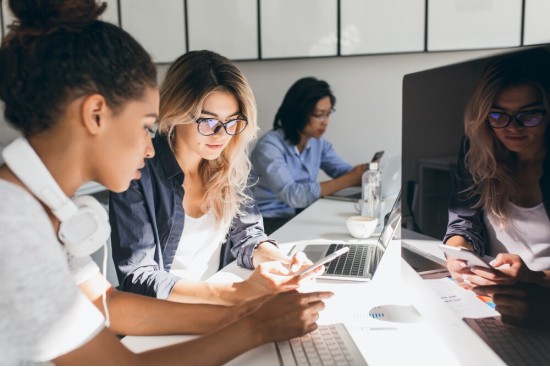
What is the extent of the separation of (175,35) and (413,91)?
287 centimetres

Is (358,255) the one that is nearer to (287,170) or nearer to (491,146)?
(491,146)

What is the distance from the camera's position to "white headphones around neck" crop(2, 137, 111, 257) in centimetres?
72

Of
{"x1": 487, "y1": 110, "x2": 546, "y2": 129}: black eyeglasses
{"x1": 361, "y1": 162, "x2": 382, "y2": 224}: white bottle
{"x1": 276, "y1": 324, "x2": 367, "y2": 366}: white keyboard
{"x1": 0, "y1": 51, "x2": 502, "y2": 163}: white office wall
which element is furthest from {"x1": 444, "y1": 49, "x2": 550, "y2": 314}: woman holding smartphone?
{"x1": 0, "y1": 51, "x2": 502, "y2": 163}: white office wall

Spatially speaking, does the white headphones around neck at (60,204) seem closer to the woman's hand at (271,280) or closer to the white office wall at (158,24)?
the woman's hand at (271,280)

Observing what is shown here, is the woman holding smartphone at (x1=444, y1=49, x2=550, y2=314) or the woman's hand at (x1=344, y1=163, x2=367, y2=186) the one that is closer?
the woman holding smartphone at (x1=444, y1=49, x2=550, y2=314)

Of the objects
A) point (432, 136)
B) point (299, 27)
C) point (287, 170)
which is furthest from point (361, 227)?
point (299, 27)

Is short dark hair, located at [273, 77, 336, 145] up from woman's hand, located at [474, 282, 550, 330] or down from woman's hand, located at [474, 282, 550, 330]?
up

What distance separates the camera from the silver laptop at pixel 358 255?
1.31 m

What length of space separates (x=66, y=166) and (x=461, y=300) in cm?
68

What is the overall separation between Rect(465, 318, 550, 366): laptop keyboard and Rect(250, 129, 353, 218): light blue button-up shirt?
1.80 metres

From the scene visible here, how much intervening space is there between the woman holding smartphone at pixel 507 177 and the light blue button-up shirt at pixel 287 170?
1.74 meters

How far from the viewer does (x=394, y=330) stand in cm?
97

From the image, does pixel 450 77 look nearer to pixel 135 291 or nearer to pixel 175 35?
pixel 135 291

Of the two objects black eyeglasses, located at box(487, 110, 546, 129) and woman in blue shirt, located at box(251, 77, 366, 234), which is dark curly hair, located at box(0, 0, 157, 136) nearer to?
black eyeglasses, located at box(487, 110, 546, 129)
